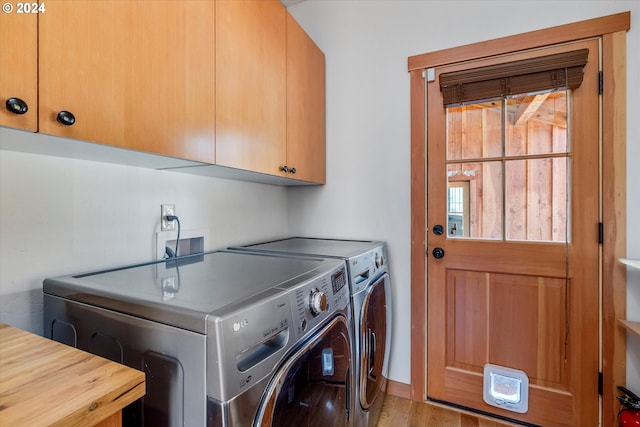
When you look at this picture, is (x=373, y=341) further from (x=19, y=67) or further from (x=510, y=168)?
(x=19, y=67)

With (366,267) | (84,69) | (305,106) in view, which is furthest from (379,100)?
(84,69)

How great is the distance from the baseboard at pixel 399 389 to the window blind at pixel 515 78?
173 cm

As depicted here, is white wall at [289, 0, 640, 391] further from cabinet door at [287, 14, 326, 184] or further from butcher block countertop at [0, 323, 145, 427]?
butcher block countertop at [0, 323, 145, 427]

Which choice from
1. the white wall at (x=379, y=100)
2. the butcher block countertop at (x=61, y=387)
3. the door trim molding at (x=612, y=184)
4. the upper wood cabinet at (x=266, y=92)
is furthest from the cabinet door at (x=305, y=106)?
the door trim molding at (x=612, y=184)

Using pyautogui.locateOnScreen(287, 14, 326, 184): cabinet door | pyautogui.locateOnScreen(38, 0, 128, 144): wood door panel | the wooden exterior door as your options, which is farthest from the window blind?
pyautogui.locateOnScreen(38, 0, 128, 144): wood door panel

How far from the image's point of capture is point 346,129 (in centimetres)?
197

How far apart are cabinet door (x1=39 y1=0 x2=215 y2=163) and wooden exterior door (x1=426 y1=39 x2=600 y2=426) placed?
1.32m

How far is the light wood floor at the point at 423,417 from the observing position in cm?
156

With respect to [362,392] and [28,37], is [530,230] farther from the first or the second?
[28,37]

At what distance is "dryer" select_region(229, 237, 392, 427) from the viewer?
1171 millimetres

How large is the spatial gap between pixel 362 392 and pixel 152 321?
0.98m

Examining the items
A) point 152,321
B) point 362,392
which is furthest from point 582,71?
point 152,321

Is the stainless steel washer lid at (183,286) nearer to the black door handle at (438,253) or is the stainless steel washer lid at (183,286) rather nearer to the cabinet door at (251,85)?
the cabinet door at (251,85)

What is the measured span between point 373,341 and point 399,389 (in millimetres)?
683
